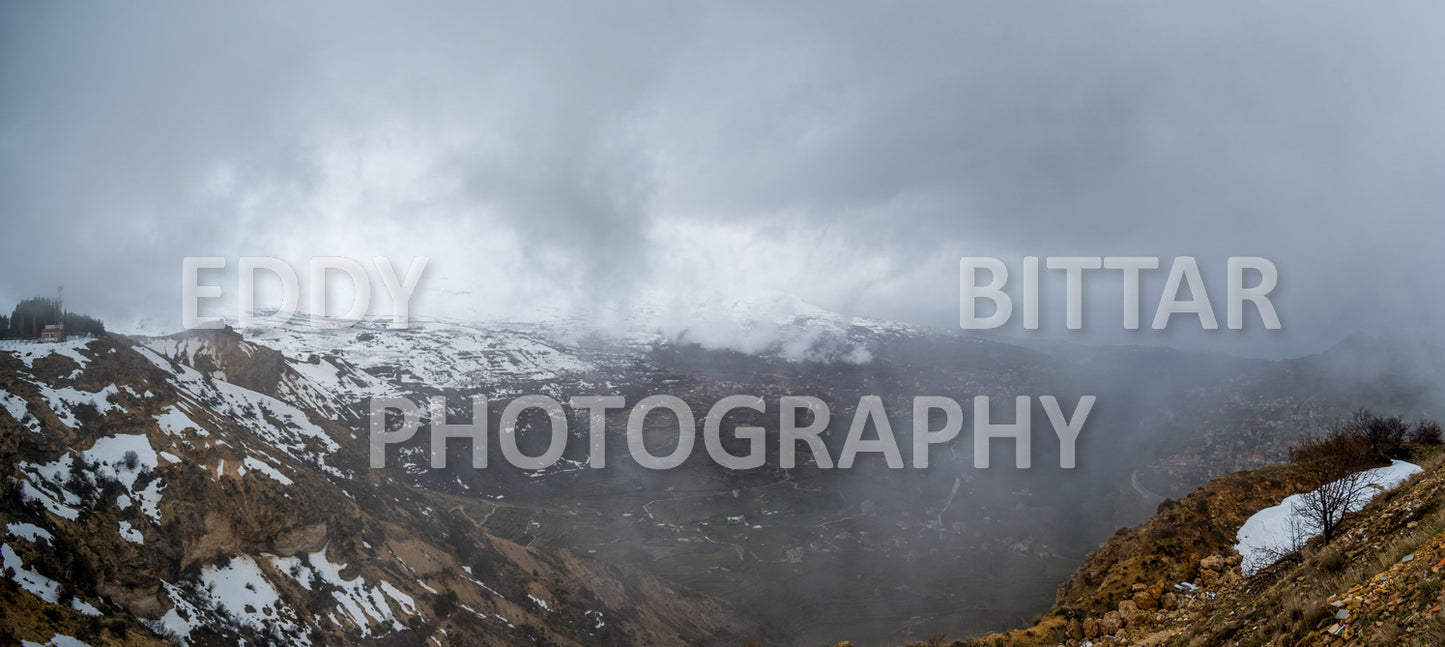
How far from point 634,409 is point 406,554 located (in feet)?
435

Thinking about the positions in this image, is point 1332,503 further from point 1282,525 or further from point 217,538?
point 217,538

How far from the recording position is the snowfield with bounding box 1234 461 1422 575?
16.2 meters

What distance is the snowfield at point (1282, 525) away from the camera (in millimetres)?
16156

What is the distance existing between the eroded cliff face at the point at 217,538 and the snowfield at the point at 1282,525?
36.3 meters

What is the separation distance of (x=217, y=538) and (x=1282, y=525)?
181 feet

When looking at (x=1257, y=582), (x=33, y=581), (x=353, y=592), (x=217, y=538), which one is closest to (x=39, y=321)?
(x=217, y=538)

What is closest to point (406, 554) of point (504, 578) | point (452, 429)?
point (504, 578)

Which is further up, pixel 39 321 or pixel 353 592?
pixel 39 321

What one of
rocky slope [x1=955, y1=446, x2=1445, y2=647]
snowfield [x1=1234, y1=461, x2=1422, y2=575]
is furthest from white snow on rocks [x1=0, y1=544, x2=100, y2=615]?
snowfield [x1=1234, y1=461, x2=1422, y2=575]

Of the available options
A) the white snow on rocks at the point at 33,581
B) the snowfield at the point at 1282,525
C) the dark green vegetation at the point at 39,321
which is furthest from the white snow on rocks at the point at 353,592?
the snowfield at the point at 1282,525

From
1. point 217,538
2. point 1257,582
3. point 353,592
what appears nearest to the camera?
point 1257,582

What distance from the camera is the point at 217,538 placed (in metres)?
36.1

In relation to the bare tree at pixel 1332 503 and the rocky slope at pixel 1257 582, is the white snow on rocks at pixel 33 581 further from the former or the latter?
the bare tree at pixel 1332 503

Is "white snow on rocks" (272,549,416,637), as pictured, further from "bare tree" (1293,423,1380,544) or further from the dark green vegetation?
"bare tree" (1293,423,1380,544)
